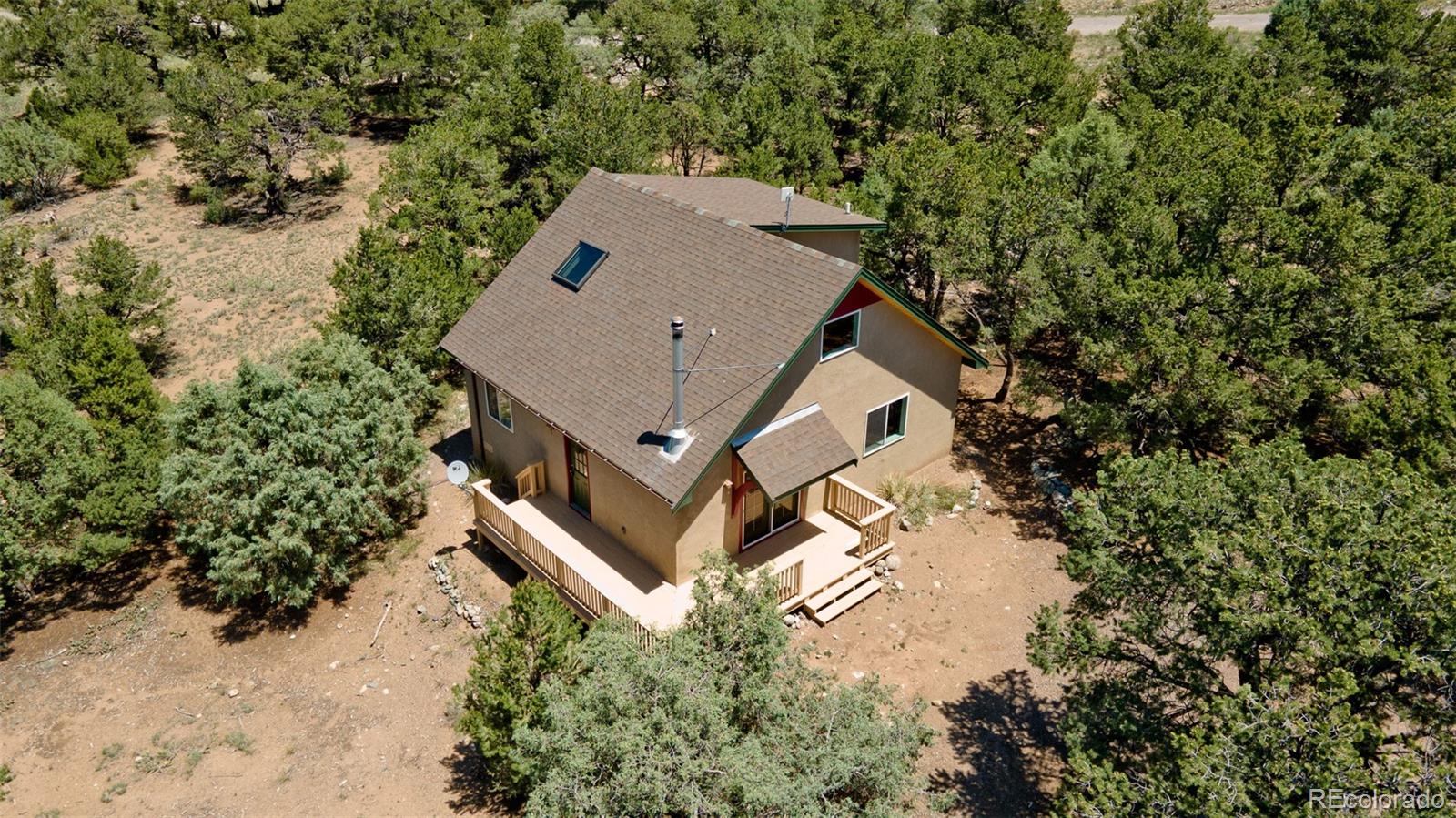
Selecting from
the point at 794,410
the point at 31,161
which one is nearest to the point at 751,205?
the point at 794,410

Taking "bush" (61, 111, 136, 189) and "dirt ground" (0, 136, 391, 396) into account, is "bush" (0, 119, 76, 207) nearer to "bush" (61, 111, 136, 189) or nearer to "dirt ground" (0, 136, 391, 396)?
"bush" (61, 111, 136, 189)

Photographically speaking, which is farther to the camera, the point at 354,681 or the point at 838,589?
the point at 838,589

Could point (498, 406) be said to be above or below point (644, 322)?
below

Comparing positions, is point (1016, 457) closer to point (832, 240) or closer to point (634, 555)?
point (832, 240)

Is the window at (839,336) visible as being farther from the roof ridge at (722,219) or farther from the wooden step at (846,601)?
the wooden step at (846,601)

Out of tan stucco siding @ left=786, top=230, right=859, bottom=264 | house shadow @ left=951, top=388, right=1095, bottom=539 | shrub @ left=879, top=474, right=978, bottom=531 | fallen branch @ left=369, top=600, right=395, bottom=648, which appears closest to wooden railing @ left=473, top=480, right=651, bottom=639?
fallen branch @ left=369, top=600, right=395, bottom=648

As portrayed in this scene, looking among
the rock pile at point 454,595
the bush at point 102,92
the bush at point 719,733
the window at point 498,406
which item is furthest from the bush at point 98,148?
the bush at point 719,733
